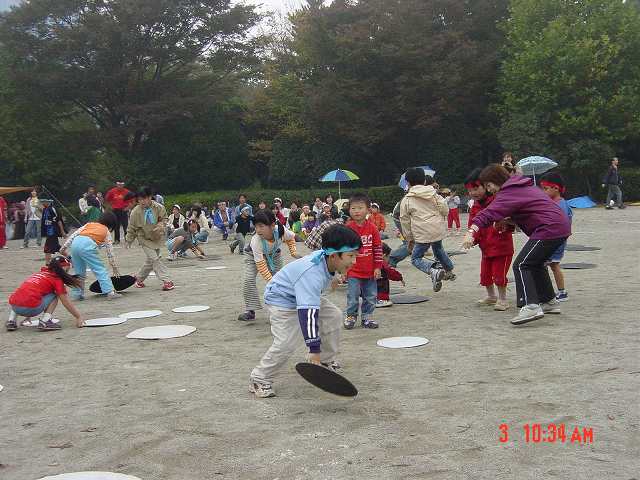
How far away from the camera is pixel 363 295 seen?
23.9 ft

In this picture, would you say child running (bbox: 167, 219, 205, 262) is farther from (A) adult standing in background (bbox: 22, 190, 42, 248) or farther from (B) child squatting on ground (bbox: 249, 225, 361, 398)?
(B) child squatting on ground (bbox: 249, 225, 361, 398)

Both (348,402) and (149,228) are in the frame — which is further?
(149,228)

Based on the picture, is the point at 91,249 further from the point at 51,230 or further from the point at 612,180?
the point at 612,180

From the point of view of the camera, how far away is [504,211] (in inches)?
266

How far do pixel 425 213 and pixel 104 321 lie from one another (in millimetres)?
4491

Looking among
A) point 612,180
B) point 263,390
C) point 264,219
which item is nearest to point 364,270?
point 264,219

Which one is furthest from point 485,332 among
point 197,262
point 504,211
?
point 197,262

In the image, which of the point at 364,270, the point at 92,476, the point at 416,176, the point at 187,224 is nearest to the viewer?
the point at 92,476

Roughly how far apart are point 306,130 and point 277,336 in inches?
1308

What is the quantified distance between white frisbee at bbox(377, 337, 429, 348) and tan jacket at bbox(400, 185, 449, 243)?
9.34 ft

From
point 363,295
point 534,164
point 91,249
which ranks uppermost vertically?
point 534,164

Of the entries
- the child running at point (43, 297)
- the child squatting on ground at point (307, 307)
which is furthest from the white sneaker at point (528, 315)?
the child running at point (43, 297)

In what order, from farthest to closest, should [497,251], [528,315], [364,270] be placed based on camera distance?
1. [497,251]
2. [364,270]
3. [528,315]

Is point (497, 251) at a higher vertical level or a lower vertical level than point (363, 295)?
higher
